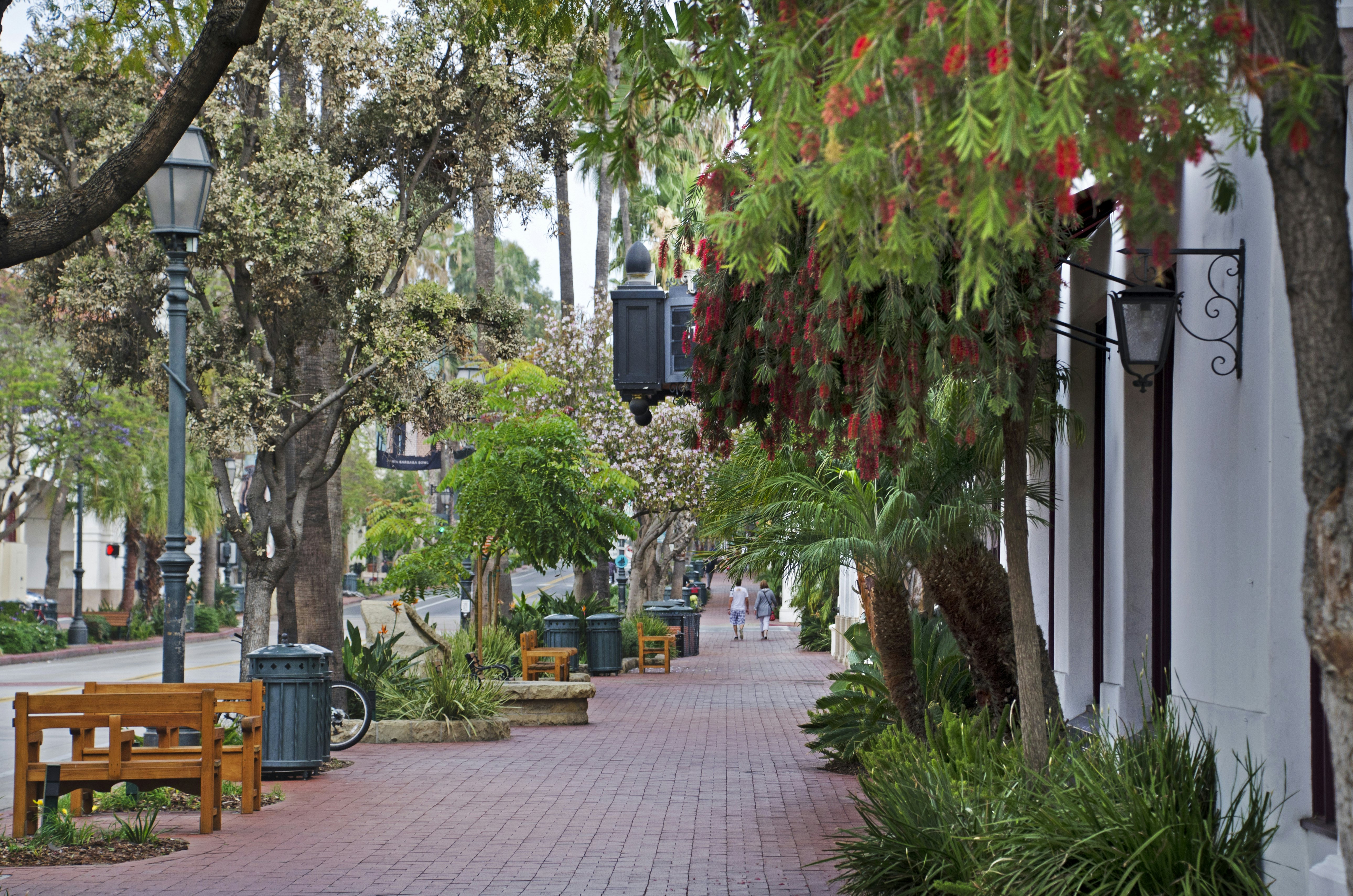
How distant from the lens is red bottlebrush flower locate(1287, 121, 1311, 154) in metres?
3.07

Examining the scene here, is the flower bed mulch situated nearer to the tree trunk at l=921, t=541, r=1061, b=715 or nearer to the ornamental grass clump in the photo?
the ornamental grass clump

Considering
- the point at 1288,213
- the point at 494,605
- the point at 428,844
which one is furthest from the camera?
the point at 494,605

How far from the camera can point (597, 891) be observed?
24.0 ft

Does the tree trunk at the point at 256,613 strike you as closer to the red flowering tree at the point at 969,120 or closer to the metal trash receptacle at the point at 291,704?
the metal trash receptacle at the point at 291,704

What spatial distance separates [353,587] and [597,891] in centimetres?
6525

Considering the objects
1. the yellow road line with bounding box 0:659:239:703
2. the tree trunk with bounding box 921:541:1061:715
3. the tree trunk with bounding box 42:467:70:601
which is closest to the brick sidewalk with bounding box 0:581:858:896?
the tree trunk with bounding box 921:541:1061:715

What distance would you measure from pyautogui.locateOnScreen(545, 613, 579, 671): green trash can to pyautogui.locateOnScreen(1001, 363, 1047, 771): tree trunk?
17829mm

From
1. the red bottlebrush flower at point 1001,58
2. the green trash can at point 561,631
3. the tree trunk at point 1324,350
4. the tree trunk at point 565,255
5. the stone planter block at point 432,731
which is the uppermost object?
the tree trunk at point 565,255

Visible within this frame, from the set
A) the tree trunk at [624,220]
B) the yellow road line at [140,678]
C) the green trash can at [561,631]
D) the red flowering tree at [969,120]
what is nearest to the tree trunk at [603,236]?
the tree trunk at [624,220]

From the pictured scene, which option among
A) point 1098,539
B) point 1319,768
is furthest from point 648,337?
point 1319,768

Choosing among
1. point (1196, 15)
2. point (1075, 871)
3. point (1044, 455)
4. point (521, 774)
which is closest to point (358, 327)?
point (521, 774)

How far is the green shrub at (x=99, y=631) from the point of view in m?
36.0

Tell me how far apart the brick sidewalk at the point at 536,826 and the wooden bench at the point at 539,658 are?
484 cm

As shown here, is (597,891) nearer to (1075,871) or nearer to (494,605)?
(1075,871)
